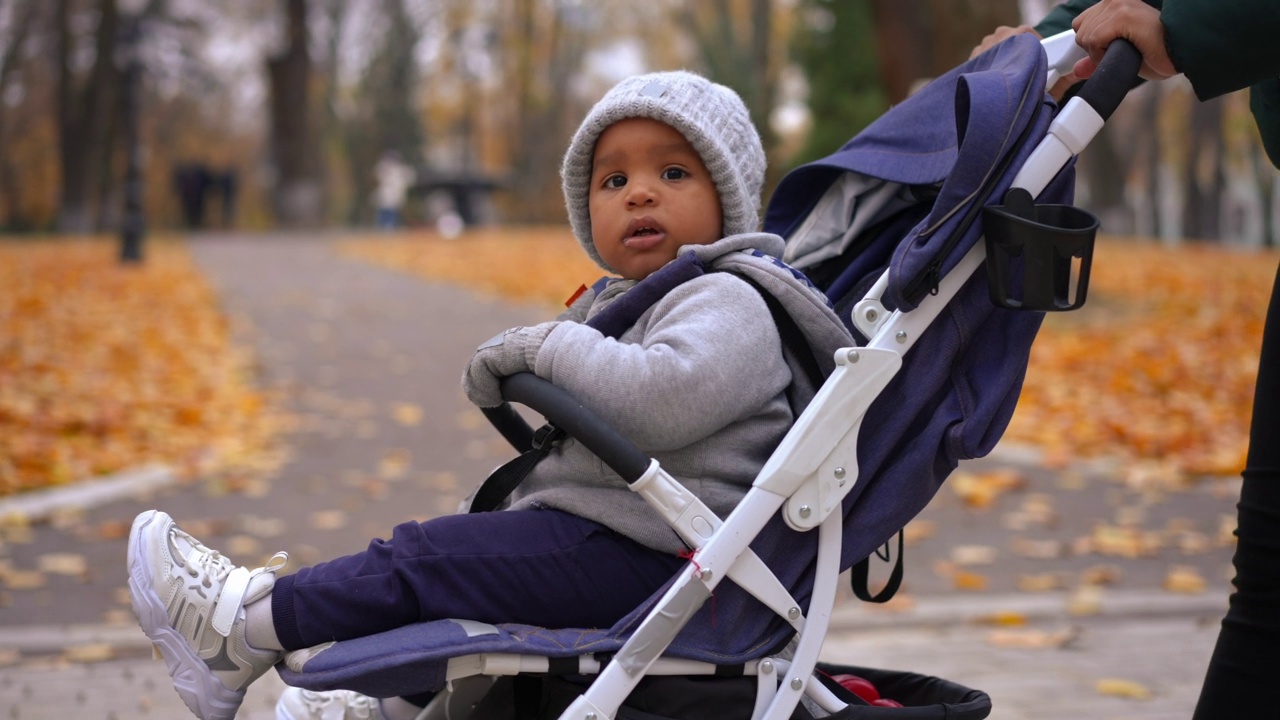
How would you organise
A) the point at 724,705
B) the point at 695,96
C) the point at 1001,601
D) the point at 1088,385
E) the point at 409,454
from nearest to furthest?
1. the point at 724,705
2. the point at 695,96
3. the point at 1001,601
4. the point at 409,454
5. the point at 1088,385

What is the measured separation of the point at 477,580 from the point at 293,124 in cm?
2625

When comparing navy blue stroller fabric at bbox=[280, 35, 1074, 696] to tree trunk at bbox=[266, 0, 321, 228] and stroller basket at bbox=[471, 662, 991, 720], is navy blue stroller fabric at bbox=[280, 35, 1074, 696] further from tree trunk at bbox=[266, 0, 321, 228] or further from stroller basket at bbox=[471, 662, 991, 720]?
tree trunk at bbox=[266, 0, 321, 228]

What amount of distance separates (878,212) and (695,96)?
20.3 inches

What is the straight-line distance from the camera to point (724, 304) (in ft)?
7.42

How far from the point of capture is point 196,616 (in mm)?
2252

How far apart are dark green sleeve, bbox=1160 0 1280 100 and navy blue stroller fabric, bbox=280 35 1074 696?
260 millimetres

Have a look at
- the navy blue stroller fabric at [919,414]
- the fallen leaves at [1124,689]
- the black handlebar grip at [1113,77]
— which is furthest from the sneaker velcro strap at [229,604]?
the fallen leaves at [1124,689]

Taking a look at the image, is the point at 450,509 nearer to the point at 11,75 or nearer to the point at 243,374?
the point at 243,374

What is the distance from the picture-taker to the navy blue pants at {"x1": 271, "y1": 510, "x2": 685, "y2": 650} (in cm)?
221

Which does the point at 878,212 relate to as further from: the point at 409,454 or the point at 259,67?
the point at 259,67

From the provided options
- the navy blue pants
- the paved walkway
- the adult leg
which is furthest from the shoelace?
the adult leg

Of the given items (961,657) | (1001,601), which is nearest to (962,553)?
(1001,601)

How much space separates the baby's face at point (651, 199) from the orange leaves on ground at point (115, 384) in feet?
14.2

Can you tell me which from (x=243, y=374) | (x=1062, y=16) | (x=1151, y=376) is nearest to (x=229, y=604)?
(x=1062, y=16)
